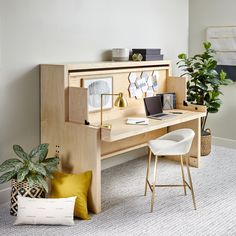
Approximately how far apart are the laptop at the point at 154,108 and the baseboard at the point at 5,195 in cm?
149

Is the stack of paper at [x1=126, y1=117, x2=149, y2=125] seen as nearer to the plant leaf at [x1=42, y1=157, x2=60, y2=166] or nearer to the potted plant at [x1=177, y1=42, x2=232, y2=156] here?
the plant leaf at [x1=42, y1=157, x2=60, y2=166]

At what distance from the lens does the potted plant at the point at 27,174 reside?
2908mm

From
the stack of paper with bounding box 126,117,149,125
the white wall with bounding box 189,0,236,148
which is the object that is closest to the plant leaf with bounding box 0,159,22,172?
the stack of paper with bounding box 126,117,149,125

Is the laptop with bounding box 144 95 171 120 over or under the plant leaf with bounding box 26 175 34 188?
over

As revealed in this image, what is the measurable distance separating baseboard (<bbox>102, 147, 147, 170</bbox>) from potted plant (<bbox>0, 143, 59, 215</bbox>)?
1192 millimetres

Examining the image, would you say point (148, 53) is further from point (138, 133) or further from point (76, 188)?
point (76, 188)

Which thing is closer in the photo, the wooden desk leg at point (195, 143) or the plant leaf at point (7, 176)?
the plant leaf at point (7, 176)

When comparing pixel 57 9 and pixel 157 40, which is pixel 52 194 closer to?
pixel 57 9

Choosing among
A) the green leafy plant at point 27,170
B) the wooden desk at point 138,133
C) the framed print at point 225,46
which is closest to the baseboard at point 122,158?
the wooden desk at point 138,133

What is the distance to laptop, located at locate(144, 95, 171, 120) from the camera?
3867 millimetres

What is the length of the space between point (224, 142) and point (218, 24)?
5.10 ft

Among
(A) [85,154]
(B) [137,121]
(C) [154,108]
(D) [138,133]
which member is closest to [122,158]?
(C) [154,108]

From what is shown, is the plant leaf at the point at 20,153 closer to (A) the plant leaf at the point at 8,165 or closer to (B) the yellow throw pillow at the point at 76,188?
(A) the plant leaf at the point at 8,165

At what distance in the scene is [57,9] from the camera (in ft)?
11.4
